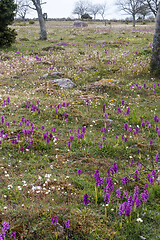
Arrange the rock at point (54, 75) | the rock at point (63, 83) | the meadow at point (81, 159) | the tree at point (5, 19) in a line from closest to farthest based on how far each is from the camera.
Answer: the meadow at point (81, 159) → the rock at point (63, 83) → the rock at point (54, 75) → the tree at point (5, 19)

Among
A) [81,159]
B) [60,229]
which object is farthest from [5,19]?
[60,229]

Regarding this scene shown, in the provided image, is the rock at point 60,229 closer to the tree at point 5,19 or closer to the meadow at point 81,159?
the meadow at point 81,159

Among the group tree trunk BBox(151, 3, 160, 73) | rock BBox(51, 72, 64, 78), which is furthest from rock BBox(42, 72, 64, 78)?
tree trunk BBox(151, 3, 160, 73)

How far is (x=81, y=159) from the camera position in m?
6.00

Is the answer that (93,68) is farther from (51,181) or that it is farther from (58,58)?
(51,181)

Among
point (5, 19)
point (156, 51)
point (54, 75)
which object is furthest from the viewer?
point (5, 19)

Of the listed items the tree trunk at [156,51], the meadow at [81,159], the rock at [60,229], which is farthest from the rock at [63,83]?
the rock at [60,229]

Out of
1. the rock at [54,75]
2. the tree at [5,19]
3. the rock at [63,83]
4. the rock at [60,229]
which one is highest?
the tree at [5,19]

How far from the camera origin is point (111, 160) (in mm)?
5969

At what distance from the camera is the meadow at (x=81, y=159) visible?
11.8 feet

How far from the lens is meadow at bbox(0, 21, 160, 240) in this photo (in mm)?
3588

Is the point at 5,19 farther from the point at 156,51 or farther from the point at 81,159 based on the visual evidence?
the point at 81,159

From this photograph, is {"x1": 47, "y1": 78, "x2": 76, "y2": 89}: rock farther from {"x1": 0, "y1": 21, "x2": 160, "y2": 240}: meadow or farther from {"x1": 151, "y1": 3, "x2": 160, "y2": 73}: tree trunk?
{"x1": 151, "y1": 3, "x2": 160, "y2": 73}: tree trunk

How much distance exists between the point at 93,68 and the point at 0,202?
13.1 meters
